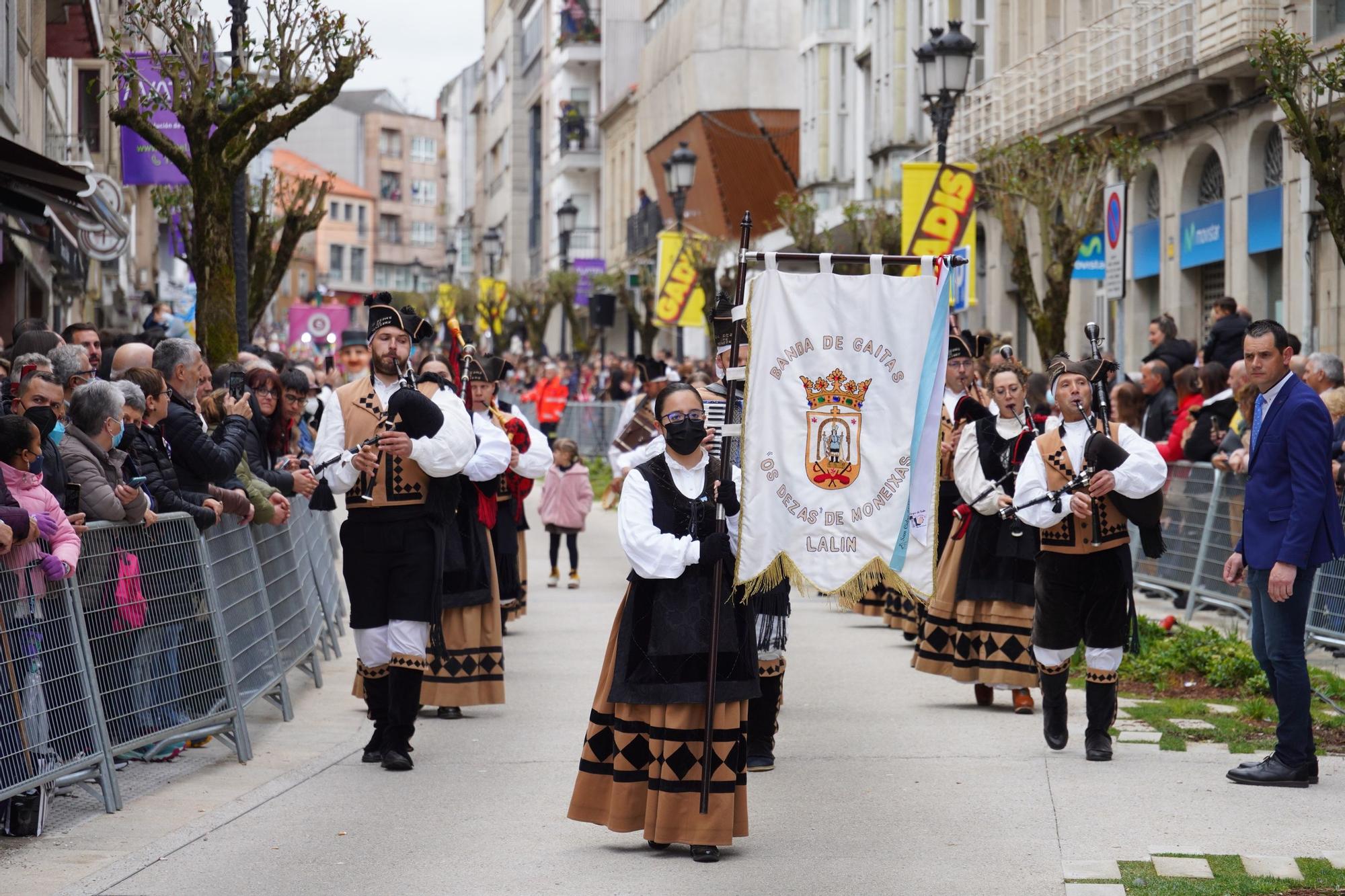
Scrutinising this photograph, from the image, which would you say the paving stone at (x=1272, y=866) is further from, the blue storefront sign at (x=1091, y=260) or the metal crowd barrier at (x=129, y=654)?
the blue storefront sign at (x=1091, y=260)

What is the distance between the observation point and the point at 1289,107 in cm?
1284

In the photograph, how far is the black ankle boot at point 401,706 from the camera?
9.29 m

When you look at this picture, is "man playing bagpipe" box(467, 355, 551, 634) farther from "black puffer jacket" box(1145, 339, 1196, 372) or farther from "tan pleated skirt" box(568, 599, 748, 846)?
"black puffer jacket" box(1145, 339, 1196, 372)

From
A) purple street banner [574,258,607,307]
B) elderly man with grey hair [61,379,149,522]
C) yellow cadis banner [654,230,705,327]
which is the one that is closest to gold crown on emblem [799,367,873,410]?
elderly man with grey hair [61,379,149,522]

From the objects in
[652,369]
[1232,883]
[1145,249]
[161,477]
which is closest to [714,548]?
[1232,883]

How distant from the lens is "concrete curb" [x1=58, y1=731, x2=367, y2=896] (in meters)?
7.07

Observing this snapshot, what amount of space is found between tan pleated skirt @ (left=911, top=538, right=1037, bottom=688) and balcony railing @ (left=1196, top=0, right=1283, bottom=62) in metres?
11.9

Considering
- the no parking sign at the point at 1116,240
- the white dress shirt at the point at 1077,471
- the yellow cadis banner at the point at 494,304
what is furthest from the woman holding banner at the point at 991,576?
the yellow cadis banner at the point at 494,304

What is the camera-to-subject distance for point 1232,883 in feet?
22.7

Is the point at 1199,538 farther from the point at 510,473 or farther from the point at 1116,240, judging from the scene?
the point at 510,473

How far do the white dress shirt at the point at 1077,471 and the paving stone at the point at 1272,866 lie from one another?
2258mm

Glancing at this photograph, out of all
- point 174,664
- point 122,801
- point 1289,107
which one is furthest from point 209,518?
point 1289,107

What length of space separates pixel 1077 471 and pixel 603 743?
3.00m

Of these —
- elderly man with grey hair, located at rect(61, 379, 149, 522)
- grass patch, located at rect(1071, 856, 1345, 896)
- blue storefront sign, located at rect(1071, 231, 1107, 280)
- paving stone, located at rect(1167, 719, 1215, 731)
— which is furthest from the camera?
blue storefront sign, located at rect(1071, 231, 1107, 280)
